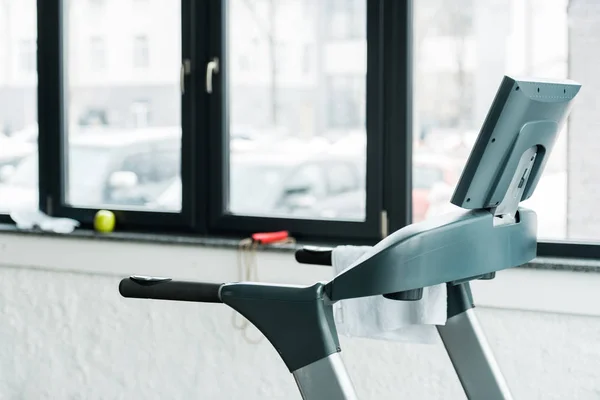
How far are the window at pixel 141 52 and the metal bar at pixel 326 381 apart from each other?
1.84 metres

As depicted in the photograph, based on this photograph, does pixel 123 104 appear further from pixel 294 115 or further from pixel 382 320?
pixel 382 320

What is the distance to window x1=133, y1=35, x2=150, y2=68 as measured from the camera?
Result: 121 inches

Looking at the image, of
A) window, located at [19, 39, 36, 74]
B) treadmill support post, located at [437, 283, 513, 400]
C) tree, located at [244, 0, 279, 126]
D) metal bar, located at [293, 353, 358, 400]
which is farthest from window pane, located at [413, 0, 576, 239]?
window, located at [19, 39, 36, 74]

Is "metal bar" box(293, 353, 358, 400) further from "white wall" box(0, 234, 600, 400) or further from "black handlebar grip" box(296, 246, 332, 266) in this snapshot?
"white wall" box(0, 234, 600, 400)

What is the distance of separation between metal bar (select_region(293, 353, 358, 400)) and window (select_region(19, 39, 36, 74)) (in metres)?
2.20

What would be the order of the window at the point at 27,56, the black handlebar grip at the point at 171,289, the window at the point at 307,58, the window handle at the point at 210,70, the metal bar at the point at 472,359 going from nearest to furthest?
the black handlebar grip at the point at 171,289
the metal bar at the point at 472,359
the window at the point at 307,58
the window handle at the point at 210,70
the window at the point at 27,56

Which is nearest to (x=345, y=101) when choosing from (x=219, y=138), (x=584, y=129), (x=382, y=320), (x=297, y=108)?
(x=297, y=108)

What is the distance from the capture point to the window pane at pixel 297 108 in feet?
9.12

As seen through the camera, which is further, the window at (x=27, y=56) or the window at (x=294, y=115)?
the window at (x=27, y=56)

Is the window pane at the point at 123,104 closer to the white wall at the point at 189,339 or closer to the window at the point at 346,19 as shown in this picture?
the white wall at the point at 189,339

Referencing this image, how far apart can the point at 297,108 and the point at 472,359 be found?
1.24 metres

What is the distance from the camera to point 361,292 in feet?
4.60

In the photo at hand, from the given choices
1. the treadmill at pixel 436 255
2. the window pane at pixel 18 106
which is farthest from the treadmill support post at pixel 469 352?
the window pane at pixel 18 106

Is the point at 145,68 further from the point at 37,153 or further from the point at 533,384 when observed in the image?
the point at 533,384
